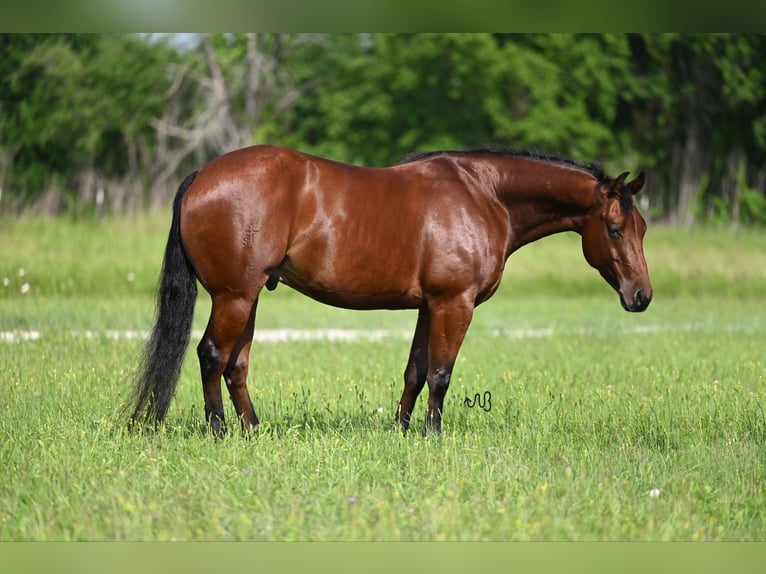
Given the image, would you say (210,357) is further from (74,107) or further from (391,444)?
(74,107)

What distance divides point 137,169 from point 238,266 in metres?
28.0

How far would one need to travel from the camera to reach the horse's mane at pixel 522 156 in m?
7.78

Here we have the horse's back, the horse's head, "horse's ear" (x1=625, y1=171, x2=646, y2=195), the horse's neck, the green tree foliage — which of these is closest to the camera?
the horse's back

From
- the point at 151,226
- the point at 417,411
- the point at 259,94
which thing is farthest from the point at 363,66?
the point at 417,411

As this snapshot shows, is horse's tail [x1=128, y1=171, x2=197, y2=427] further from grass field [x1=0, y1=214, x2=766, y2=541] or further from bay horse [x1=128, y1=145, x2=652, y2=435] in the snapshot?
grass field [x1=0, y1=214, x2=766, y2=541]

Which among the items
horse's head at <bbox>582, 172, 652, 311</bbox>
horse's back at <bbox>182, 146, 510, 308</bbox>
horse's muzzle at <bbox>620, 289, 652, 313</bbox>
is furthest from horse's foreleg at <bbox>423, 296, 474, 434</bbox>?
horse's muzzle at <bbox>620, 289, 652, 313</bbox>

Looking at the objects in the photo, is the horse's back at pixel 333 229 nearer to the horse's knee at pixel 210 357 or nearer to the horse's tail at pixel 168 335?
the horse's tail at pixel 168 335

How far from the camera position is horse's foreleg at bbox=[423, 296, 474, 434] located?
7.46 meters

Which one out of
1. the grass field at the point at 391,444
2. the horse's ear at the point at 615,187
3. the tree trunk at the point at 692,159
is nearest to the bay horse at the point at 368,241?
the horse's ear at the point at 615,187

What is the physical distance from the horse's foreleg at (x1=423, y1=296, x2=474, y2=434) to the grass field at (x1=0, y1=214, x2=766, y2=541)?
0.27 meters

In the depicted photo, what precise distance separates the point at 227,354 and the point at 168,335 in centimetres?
46

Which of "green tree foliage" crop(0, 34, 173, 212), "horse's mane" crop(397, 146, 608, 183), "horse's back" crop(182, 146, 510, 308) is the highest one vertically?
"horse's mane" crop(397, 146, 608, 183)

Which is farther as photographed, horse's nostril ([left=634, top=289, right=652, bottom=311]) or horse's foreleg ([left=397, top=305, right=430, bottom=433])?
horse's foreleg ([left=397, top=305, right=430, bottom=433])

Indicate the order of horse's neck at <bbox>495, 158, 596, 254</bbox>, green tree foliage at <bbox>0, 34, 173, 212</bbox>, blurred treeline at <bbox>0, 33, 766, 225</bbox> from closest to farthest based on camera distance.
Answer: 1. horse's neck at <bbox>495, 158, 596, 254</bbox>
2. green tree foliage at <bbox>0, 34, 173, 212</bbox>
3. blurred treeline at <bbox>0, 33, 766, 225</bbox>
